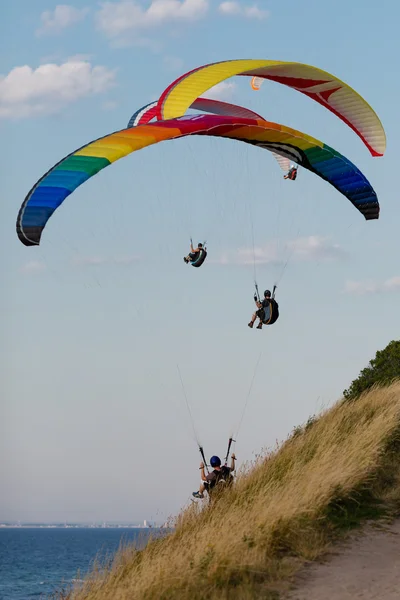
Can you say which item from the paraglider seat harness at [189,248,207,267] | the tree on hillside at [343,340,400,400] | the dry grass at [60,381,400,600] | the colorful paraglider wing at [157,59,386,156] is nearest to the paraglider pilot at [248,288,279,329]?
the paraglider seat harness at [189,248,207,267]

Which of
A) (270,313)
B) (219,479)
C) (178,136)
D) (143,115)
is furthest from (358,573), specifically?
(143,115)

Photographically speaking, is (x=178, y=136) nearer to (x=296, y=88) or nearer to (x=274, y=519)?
(x=296, y=88)

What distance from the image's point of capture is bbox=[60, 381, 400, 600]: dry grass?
30.8 feet

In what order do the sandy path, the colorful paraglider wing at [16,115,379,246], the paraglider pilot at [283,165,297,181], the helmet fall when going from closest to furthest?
the sandy path
the colorful paraglider wing at [16,115,379,246]
the helmet
the paraglider pilot at [283,165,297,181]

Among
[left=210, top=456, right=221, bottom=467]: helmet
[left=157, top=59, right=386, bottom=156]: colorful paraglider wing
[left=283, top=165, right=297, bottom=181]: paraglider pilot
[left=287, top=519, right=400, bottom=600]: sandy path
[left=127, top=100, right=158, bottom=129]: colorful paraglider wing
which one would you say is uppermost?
[left=283, top=165, right=297, bottom=181]: paraglider pilot

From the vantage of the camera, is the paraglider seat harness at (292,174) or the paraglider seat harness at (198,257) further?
the paraglider seat harness at (292,174)

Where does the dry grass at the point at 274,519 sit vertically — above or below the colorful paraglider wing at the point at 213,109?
below

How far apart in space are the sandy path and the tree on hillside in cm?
1372

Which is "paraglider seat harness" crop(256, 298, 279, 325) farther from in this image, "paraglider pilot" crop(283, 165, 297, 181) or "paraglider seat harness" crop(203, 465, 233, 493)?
"paraglider pilot" crop(283, 165, 297, 181)

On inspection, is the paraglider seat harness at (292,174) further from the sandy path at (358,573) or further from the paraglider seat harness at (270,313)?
the sandy path at (358,573)

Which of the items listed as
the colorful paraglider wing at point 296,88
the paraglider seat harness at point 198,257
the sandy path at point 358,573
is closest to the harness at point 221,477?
the sandy path at point 358,573

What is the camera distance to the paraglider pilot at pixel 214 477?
12750 mm

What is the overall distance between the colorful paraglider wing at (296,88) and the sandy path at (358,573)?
7.68 meters

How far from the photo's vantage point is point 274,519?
10453mm
